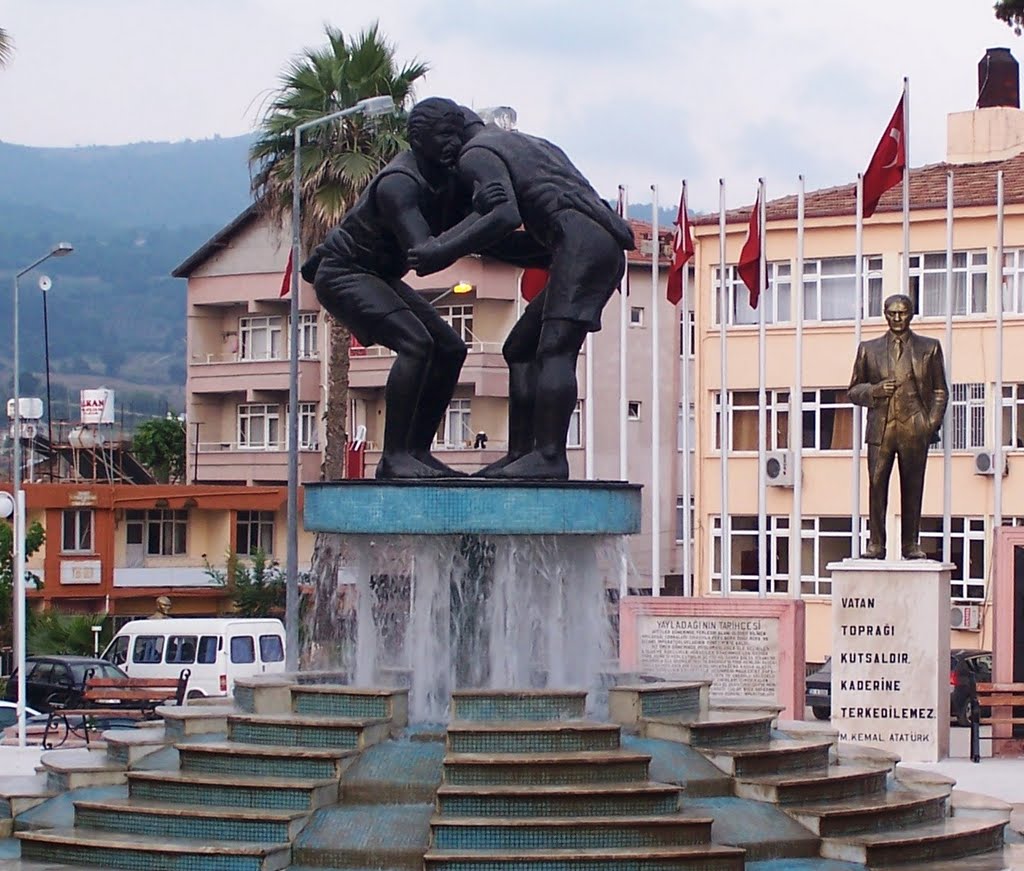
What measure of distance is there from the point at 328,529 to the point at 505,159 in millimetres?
2544

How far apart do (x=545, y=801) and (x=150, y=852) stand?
196 cm

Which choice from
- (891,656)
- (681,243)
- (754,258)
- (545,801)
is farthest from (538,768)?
(681,243)

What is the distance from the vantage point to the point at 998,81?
43938 millimetres

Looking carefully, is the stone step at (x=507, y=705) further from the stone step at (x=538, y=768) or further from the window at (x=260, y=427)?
the window at (x=260, y=427)

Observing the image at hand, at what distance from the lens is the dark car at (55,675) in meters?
30.3

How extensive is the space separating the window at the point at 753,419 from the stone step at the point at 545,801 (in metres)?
30.7

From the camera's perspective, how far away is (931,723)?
65.9ft

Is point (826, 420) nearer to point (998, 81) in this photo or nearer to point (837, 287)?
point (837, 287)

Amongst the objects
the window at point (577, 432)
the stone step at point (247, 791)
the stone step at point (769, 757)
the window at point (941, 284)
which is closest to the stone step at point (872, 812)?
the stone step at point (769, 757)

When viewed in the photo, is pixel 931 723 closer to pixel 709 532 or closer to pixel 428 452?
pixel 428 452

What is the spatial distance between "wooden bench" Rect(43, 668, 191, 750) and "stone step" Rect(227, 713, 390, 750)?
9.36 m

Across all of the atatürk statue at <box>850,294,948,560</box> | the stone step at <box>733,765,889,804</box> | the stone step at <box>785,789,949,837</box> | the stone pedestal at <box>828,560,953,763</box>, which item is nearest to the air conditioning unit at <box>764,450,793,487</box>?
the atatürk statue at <box>850,294,948,560</box>

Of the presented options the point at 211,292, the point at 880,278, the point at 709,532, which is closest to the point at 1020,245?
the point at 880,278

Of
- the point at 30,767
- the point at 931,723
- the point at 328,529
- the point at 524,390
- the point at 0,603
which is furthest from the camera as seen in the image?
the point at 0,603
